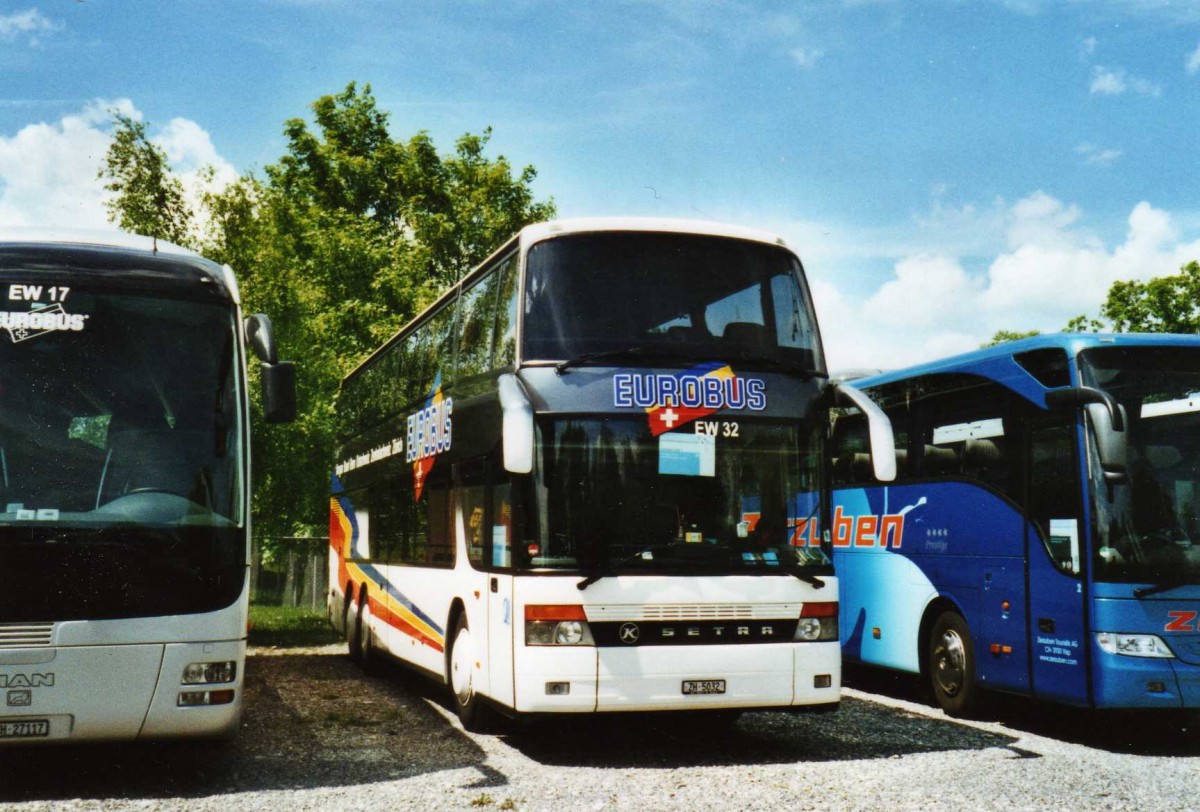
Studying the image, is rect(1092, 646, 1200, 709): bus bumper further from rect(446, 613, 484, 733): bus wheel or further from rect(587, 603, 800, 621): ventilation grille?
rect(446, 613, 484, 733): bus wheel

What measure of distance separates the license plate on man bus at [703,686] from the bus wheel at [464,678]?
2076 millimetres

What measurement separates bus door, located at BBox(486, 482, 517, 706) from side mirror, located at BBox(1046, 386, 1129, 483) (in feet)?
13.9

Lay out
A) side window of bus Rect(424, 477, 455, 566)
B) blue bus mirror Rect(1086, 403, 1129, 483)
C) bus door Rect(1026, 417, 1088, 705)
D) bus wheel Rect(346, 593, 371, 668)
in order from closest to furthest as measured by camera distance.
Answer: blue bus mirror Rect(1086, 403, 1129, 483)
bus door Rect(1026, 417, 1088, 705)
side window of bus Rect(424, 477, 455, 566)
bus wheel Rect(346, 593, 371, 668)

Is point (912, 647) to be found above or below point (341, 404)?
below

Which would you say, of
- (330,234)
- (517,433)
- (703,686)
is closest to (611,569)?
(703,686)

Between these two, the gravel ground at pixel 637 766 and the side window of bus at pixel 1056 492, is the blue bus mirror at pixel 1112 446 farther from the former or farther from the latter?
the gravel ground at pixel 637 766

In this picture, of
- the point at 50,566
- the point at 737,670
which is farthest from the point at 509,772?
the point at 50,566

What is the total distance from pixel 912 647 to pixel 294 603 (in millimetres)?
23051

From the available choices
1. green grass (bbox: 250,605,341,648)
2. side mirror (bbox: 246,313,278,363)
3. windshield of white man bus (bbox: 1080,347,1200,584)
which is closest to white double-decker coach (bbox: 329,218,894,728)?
side mirror (bbox: 246,313,278,363)

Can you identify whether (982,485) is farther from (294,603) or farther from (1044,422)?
(294,603)

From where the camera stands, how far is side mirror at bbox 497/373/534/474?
8578mm

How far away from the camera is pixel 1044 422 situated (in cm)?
1064

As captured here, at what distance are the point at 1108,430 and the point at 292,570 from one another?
87.4 feet

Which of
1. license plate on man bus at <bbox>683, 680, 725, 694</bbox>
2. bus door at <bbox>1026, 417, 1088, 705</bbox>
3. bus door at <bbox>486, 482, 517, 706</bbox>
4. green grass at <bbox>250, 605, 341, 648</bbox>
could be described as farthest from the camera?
green grass at <bbox>250, 605, 341, 648</bbox>
